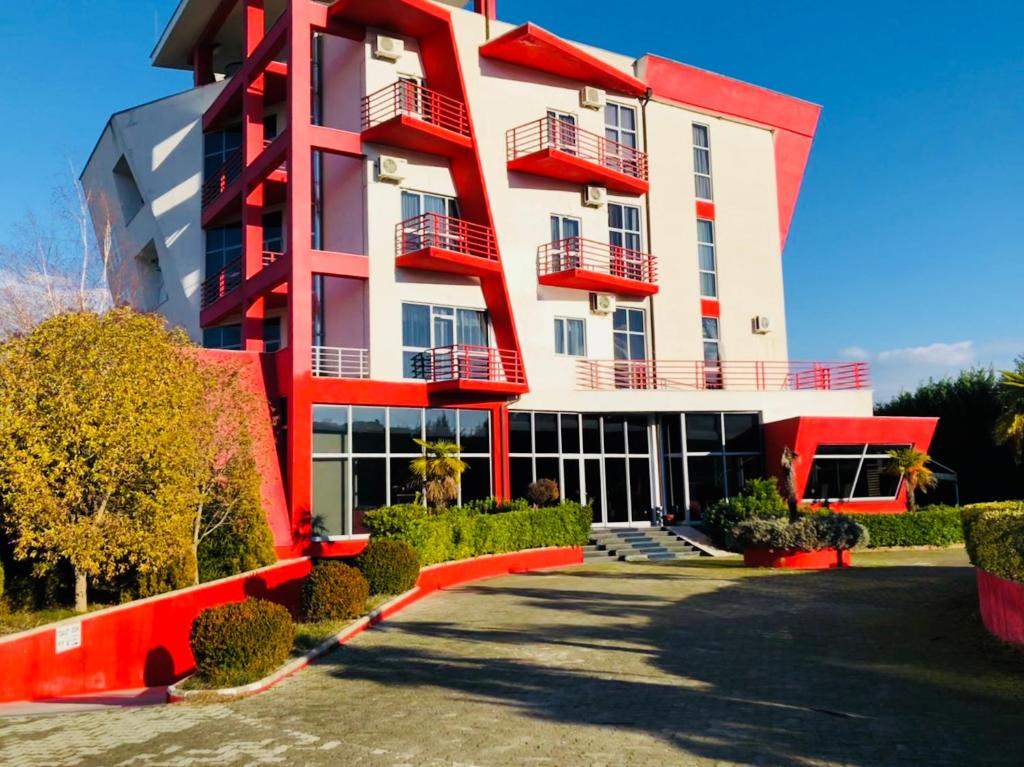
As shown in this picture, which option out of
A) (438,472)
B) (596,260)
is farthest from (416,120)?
(438,472)

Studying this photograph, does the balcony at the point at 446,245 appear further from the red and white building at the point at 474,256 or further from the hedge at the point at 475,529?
the hedge at the point at 475,529

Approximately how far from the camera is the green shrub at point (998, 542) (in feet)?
33.7

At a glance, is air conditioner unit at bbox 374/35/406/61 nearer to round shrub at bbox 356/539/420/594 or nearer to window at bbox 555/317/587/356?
window at bbox 555/317/587/356

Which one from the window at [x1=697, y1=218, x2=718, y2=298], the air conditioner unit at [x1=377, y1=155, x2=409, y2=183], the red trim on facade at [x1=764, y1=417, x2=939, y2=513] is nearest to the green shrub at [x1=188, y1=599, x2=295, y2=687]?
the air conditioner unit at [x1=377, y1=155, x2=409, y2=183]

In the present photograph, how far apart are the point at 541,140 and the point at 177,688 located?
20.5 metres

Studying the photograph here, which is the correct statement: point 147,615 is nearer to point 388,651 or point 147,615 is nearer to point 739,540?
point 388,651

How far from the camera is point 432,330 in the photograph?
960 inches

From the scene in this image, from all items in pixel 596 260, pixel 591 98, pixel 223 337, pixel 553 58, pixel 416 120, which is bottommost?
pixel 223 337

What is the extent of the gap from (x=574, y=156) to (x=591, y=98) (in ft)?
10.4

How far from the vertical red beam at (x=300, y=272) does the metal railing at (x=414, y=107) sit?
205cm

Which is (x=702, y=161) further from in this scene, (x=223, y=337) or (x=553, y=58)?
(x=223, y=337)

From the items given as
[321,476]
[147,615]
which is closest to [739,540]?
[321,476]

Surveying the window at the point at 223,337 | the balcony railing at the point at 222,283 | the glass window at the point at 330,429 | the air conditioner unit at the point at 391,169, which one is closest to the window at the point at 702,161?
the air conditioner unit at the point at 391,169

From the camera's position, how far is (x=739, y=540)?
20609 millimetres
